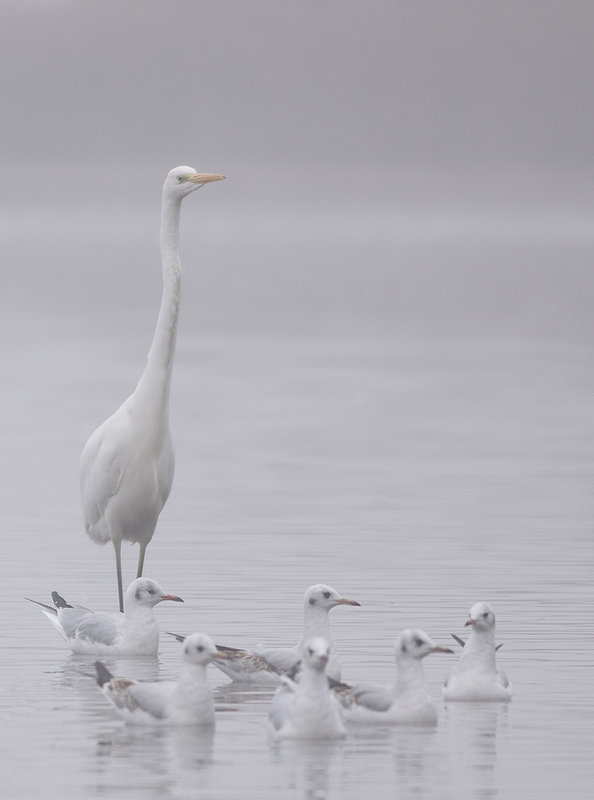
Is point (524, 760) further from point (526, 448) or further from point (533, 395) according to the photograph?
point (533, 395)

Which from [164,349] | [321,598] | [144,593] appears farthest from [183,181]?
[321,598]

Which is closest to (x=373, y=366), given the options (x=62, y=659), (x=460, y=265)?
(x=62, y=659)

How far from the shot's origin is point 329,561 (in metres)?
20.4

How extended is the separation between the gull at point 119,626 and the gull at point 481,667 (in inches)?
83.4

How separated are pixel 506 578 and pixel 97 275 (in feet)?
309

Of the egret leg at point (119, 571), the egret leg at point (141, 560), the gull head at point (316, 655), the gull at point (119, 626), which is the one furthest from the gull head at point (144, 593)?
the gull head at point (316, 655)

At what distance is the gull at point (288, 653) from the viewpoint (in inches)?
586

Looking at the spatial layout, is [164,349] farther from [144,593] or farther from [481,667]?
[481,667]

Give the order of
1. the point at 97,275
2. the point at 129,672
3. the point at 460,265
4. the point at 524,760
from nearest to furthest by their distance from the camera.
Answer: the point at 524,760 → the point at 129,672 → the point at 97,275 → the point at 460,265

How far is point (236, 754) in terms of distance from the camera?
43.6 feet

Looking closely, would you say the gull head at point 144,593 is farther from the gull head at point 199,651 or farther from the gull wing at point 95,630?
the gull head at point 199,651

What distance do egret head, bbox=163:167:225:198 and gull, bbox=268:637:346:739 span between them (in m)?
5.33

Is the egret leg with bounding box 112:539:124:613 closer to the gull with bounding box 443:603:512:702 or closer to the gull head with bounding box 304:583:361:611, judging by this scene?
the gull head with bounding box 304:583:361:611

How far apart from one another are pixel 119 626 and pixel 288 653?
A: 1.68m
